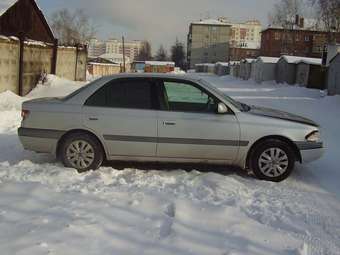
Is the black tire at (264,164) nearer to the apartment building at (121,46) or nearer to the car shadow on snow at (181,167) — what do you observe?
the car shadow on snow at (181,167)

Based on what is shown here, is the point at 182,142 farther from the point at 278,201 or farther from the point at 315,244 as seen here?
the point at 315,244

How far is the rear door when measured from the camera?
6816mm

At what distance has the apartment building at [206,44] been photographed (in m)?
133

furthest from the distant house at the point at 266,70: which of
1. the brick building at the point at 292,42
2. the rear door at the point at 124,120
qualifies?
the rear door at the point at 124,120

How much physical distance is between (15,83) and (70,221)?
13103 mm

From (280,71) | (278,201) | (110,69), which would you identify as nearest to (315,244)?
(278,201)

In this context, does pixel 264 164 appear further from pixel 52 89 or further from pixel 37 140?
pixel 52 89

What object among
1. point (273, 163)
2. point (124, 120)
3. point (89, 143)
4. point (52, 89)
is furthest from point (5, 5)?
point (273, 163)

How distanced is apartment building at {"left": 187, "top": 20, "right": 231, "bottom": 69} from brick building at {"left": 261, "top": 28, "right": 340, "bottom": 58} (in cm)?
3396

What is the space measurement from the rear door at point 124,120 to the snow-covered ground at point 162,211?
1.20ft

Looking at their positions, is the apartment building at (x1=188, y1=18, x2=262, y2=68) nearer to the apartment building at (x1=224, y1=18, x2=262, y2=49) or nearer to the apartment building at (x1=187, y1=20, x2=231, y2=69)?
the apartment building at (x1=187, y1=20, x2=231, y2=69)

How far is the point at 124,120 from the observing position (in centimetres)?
682

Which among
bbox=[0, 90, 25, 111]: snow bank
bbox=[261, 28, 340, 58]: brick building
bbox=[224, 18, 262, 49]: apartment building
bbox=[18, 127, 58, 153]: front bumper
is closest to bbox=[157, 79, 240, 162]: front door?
bbox=[18, 127, 58, 153]: front bumper

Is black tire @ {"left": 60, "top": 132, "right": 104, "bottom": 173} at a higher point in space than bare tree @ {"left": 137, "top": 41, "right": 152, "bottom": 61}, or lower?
lower
